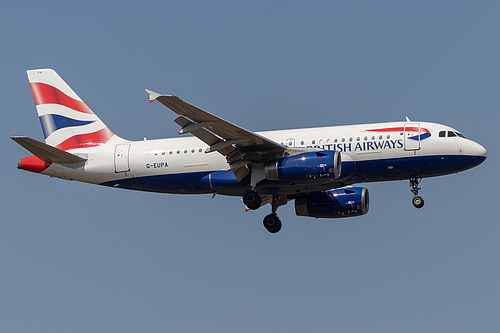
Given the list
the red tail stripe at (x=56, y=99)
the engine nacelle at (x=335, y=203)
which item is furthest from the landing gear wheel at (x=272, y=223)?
the red tail stripe at (x=56, y=99)

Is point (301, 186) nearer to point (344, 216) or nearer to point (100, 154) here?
point (344, 216)

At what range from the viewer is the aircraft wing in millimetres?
36156

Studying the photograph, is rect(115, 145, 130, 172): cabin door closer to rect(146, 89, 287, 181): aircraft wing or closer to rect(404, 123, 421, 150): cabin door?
rect(146, 89, 287, 181): aircraft wing

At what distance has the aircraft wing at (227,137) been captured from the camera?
36156mm

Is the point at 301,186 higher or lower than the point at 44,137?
lower

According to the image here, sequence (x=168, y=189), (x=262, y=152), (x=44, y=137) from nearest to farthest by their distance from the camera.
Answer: (x=262, y=152) < (x=168, y=189) < (x=44, y=137)

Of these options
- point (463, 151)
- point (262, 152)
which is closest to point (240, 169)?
point (262, 152)

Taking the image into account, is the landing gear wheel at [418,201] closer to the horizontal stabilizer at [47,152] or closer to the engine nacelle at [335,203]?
the engine nacelle at [335,203]

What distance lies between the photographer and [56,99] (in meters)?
46.1

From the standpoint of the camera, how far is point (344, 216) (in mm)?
44656

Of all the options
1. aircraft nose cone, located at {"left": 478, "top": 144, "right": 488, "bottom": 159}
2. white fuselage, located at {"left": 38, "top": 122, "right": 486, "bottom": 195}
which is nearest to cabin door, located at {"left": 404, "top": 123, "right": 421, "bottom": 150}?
white fuselage, located at {"left": 38, "top": 122, "right": 486, "bottom": 195}

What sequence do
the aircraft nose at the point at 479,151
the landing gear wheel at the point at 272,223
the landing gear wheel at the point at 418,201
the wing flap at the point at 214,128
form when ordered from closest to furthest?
the wing flap at the point at 214,128 < the aircraft nose at the point at 479,151 < the landing gear wheel at the point at 418,201 < the landing gear wheel at the point at 272,223

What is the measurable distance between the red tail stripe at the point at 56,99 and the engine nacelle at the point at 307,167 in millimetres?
11734

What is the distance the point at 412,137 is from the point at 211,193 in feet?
32.2
